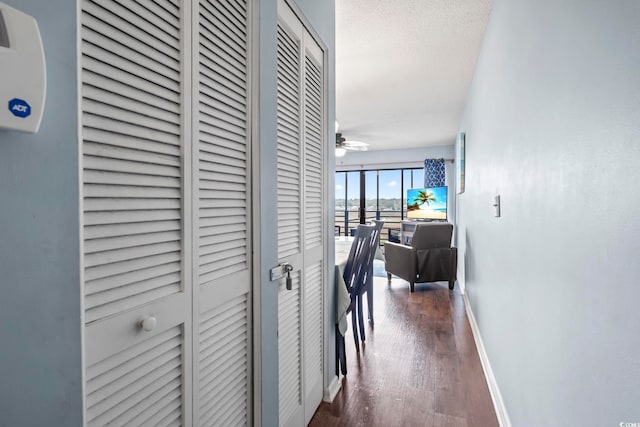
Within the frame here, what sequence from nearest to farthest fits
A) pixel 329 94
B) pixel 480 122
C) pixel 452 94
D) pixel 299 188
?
pixel 299 188, pixel 329 94, pixel 480 122, pixel 452 94

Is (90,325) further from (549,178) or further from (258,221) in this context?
(549,178)

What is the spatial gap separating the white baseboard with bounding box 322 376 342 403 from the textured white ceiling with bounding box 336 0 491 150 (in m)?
2.44

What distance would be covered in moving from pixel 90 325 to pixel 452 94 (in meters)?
4.10

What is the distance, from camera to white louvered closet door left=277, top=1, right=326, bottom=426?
4.78 ft

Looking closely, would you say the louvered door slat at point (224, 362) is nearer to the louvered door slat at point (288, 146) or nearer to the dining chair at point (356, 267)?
the louvered door slat at point (288, 146)

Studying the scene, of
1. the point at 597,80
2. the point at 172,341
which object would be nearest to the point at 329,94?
the point at 597,80

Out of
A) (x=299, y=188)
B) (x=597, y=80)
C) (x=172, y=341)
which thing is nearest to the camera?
(x=597, y=80)

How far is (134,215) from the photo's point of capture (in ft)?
Answer: 2.43

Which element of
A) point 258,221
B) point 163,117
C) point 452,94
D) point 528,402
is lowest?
point 528,402

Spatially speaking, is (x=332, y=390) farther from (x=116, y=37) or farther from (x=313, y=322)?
(x=116, y=37)

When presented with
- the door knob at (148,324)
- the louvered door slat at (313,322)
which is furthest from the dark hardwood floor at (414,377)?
the door knob at (148,324)

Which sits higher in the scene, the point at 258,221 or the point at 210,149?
the point at 210,149

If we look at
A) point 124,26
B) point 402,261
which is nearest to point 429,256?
point 402,261

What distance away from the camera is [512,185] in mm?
1629
